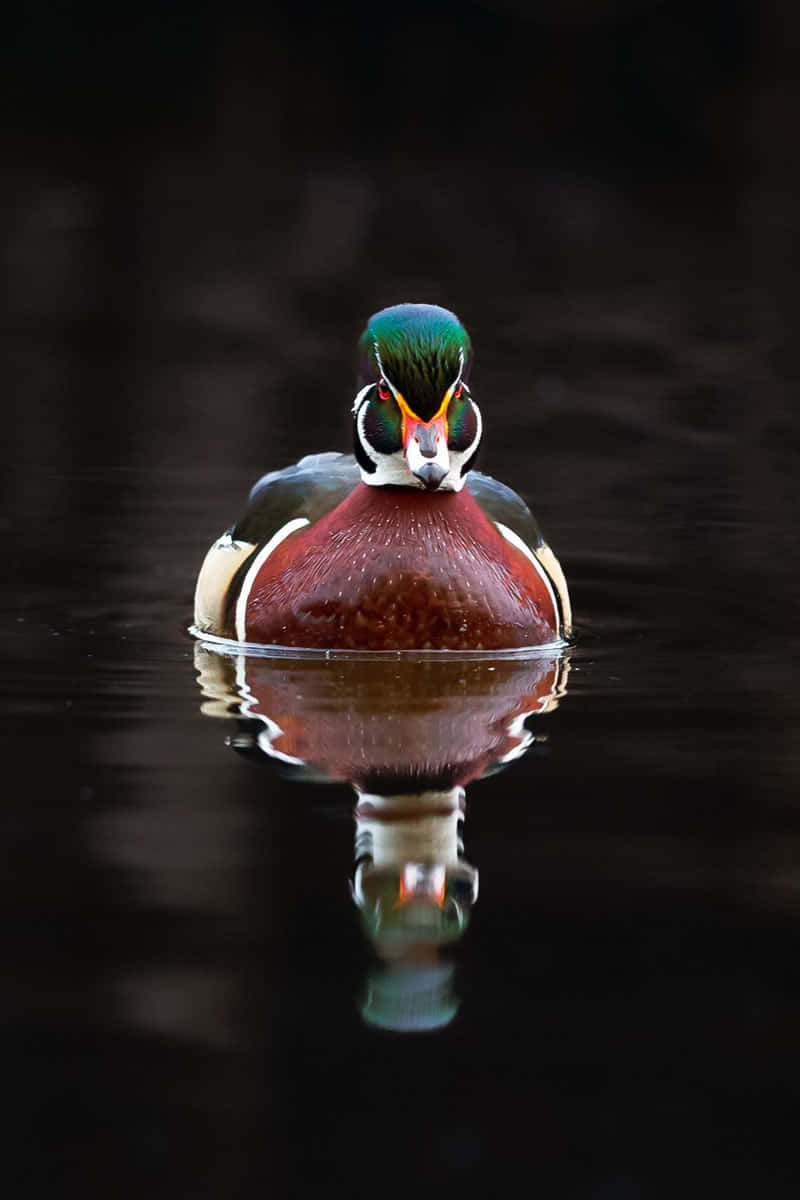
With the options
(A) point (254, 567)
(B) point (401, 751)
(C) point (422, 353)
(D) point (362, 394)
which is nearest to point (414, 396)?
(C) point (422, 353)

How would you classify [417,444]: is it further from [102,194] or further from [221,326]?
[102,194]

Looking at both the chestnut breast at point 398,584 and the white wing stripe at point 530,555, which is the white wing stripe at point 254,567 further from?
the white wing stripe at point 530,555

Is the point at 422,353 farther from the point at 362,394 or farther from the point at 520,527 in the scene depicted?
the point at 520,527

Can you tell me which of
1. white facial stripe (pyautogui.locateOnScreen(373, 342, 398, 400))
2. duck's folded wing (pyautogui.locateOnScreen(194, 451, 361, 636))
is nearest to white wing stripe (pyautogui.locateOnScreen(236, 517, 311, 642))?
duck's folded wing (pyautogui.locateOnScreen(194, 451, 361, 636))

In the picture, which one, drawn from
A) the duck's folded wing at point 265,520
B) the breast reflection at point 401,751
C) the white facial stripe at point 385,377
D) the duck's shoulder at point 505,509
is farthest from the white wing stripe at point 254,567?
the white facial stripe at point 385,377

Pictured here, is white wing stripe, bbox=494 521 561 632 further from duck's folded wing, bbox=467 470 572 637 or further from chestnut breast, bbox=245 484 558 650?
chestnut breast, bbox=245 484 558 650

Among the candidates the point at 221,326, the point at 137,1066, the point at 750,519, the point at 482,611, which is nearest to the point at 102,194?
the point at 221,326
